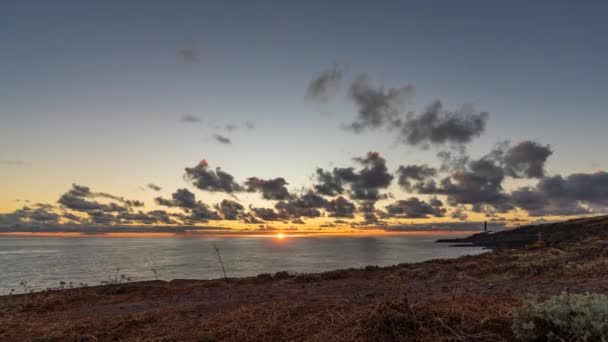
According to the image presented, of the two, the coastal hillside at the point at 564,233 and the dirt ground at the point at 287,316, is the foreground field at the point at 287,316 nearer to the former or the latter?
the dirt ground at the point at 287,316

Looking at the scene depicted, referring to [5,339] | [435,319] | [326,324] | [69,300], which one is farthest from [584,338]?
[69,300]

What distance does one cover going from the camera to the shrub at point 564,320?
3.85 metres

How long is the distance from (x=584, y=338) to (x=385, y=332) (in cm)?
203

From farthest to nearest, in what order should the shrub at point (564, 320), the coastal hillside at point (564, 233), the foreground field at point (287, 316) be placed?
the coastal hillside at point (564, 233) < the foreground field at point (287, 316) < the shrub at point (564, 320)

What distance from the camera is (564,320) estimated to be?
4.09 m

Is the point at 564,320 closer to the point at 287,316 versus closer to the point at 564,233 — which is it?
the point at 287,316

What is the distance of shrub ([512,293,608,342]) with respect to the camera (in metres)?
3.85

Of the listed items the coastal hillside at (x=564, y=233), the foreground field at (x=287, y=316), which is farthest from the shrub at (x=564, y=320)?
the coastal hillside at (x=564, y=233)

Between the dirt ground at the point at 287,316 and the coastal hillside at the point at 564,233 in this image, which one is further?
the coastal hillside at the point at 564,233

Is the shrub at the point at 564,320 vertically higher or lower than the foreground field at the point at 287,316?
higher

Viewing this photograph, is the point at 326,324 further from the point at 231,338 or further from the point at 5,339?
the point at 5,339

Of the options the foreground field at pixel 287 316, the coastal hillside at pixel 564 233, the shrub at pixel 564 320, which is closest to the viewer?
the shrub at pixel 564 320

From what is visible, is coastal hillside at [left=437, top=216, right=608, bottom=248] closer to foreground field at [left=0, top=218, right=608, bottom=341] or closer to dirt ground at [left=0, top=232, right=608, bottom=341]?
dirt ground at [left=0, top=232, right=608, bottom=341]

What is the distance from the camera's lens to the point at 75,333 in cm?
631
